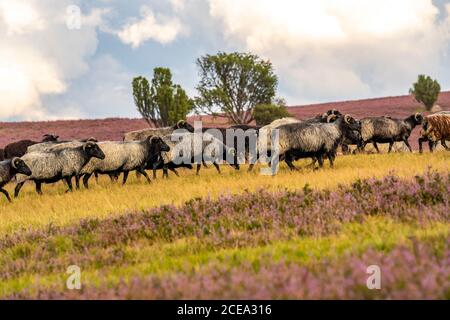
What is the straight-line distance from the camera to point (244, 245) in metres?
7.07

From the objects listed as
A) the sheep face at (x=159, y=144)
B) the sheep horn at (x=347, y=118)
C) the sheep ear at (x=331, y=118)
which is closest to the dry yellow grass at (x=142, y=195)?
the sheep horn at (x=347, y=118)

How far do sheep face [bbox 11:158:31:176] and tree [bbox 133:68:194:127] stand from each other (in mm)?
27112

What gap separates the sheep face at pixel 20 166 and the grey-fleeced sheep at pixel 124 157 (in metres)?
2.01

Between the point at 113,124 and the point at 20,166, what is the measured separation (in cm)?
4107

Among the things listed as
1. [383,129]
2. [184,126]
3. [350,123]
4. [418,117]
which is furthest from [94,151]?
[418,117]

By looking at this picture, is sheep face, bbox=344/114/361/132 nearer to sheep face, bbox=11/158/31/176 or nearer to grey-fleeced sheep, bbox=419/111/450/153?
grey-fleeced sheep, bbox=419/111/450/153

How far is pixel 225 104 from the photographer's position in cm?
5009

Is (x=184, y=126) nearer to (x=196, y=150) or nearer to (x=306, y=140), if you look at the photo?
(x=196, y=150)

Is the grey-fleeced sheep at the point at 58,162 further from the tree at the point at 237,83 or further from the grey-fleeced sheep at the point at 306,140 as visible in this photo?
the tree at the point at 237,83

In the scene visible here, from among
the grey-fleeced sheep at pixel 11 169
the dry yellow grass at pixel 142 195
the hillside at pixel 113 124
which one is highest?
the hillside at pixel 113 124

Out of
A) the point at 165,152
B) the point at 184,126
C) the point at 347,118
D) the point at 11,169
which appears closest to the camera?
the point at 11,169

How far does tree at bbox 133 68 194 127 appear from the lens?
44.4 metres

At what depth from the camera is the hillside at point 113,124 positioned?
50.5 metres

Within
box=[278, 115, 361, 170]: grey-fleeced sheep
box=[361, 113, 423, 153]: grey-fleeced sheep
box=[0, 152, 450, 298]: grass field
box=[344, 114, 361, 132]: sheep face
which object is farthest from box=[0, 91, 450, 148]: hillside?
box=[0, 152, 450, 298]: grass field
